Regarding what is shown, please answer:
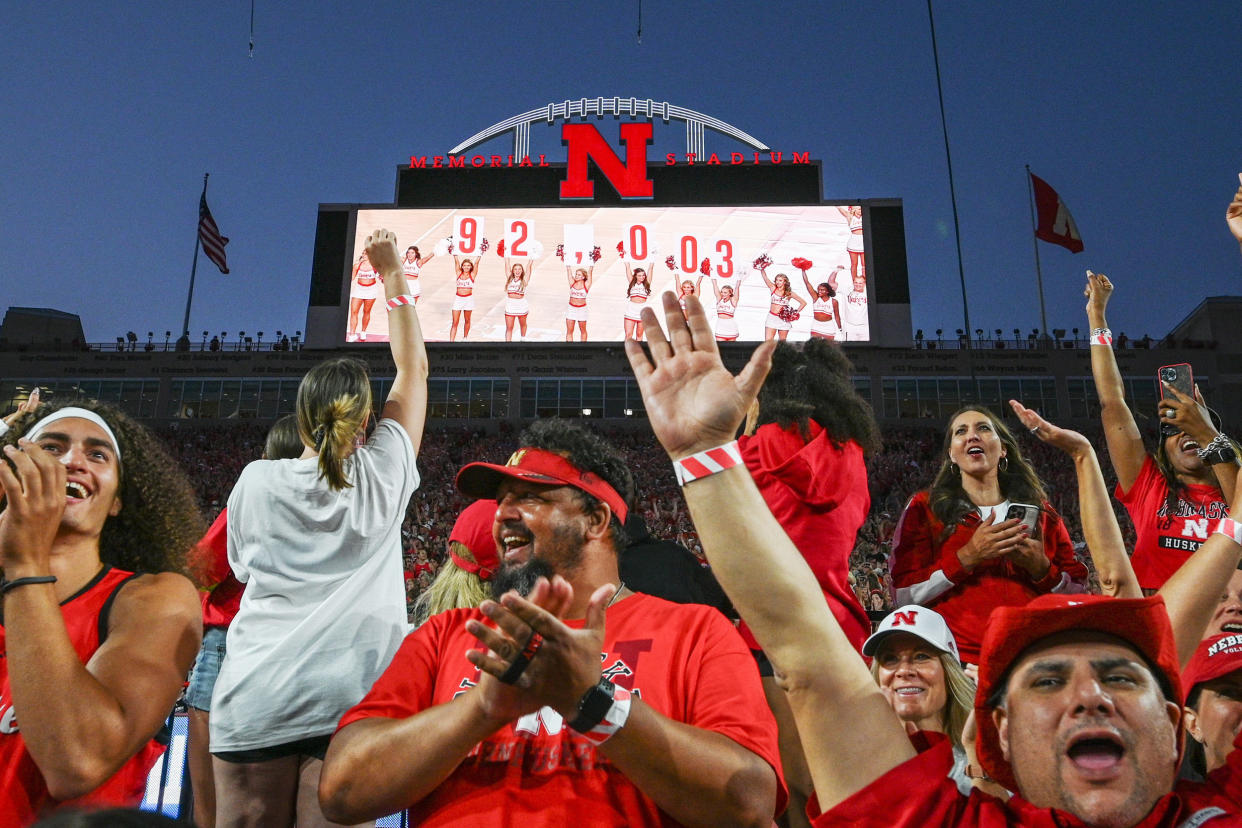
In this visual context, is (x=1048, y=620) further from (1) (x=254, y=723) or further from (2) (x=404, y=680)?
(1) (x=254, y=723)

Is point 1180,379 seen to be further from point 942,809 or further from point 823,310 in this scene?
point 823,310

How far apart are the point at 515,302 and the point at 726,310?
256 inches

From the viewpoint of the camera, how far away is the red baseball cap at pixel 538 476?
251 centimetres

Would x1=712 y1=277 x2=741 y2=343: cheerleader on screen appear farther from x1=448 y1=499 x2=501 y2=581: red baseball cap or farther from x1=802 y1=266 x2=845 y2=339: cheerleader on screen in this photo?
x1=448 y1=499 x2=501 y2=581: red baseball cap

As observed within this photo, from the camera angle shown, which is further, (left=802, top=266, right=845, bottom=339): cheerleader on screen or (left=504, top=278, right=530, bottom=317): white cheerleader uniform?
(left=504, top=278, right=530, bottom=317): white cheerleader uniform

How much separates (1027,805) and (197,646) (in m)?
1.92

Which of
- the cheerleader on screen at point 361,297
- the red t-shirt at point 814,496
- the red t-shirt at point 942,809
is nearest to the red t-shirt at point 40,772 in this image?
the red t-shirt at point 942,809

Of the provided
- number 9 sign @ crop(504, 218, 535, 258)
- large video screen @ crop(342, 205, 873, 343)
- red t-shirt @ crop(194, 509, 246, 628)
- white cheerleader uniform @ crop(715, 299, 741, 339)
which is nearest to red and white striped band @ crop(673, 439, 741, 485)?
red t-shirt @ crop(194, 509, 246, 628)

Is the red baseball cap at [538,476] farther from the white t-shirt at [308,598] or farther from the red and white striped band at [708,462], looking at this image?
the red and white striped band at [708,462]

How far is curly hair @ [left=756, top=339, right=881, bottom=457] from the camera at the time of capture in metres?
3.46

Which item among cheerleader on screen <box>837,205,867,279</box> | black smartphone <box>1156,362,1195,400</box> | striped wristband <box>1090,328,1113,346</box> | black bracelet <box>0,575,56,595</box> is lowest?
black bracelet <box>0,575,56,595</box>

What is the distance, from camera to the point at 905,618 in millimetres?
2990

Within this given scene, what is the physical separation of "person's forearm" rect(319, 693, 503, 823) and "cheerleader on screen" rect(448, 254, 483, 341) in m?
25.7

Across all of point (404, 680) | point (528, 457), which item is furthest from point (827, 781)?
point (528, 457)
